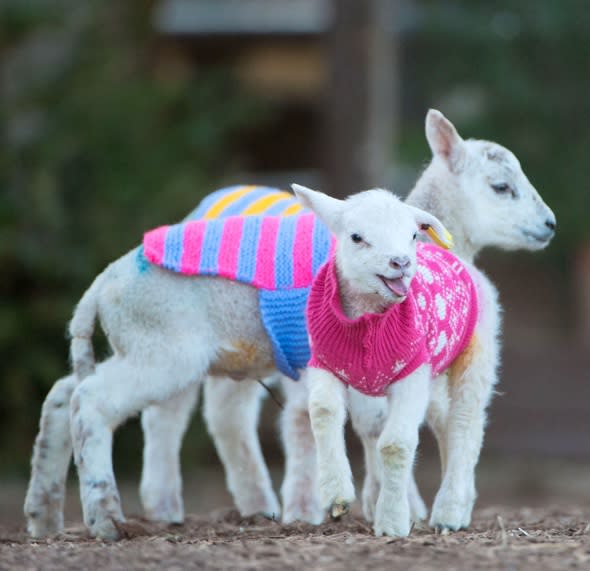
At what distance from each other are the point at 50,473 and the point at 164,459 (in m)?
0.86

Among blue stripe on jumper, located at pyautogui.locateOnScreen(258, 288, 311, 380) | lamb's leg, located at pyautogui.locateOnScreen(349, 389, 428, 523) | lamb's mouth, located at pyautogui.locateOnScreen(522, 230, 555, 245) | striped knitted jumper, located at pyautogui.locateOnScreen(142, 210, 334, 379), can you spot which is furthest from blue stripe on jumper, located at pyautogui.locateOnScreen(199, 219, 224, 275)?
lamb's mouth, located at pyautogui.locateOnScreen(522, 230, 555, 245)

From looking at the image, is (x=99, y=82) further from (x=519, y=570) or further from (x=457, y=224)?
(x=519, y=570)

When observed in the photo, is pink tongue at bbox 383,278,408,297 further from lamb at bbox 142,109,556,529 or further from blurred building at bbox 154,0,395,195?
blurred building at bbox 154,0,395,195

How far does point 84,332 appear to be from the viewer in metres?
6.33

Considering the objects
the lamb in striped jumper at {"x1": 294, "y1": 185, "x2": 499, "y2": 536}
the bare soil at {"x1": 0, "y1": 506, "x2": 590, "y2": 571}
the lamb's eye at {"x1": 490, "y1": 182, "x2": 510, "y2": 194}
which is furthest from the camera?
the lamb's eye at {"x1": 490, "y1": 182, "x2": 510, "y2": 194}

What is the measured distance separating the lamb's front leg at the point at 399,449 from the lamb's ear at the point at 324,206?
68 centimetres

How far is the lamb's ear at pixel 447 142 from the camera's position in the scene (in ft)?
21.9

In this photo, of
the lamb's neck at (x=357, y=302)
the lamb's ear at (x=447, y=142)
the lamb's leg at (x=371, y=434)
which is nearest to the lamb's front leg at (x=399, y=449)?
the lamb's neck at (x=357, y=302)

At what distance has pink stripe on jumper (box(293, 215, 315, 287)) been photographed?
6.20m

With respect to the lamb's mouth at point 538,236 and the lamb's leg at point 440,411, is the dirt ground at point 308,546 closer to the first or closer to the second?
the lamb's leg at point 440,411

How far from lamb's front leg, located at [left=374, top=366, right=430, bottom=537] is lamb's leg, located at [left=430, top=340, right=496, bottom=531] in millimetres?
488

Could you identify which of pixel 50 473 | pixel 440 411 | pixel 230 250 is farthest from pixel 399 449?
pixel 50 473

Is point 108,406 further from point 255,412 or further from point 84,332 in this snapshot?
point 255,412

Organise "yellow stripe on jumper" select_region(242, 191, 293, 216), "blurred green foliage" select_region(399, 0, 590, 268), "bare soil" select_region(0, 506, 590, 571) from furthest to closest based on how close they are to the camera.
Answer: "blurred green foliage" select_region(399, 0, 590, 268), "yellow stripe on jumper" select_region(242, 191, 293, 216), "bare soil" select_region(0, 506, 590, 571)
